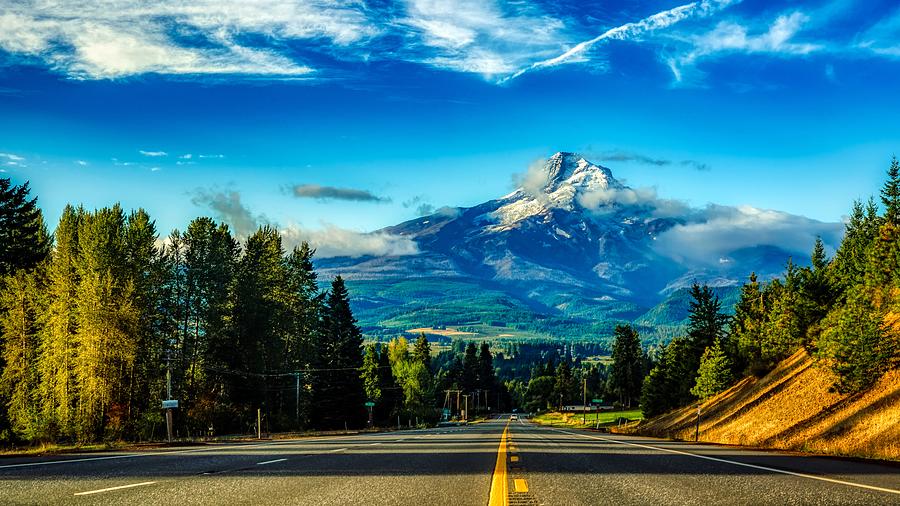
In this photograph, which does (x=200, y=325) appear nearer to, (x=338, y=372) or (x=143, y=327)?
(x=143, y=327)

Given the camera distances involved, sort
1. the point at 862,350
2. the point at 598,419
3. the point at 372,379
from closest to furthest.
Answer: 1. the point at 862,350
2. the point at 598,419
3. the point at 372,379

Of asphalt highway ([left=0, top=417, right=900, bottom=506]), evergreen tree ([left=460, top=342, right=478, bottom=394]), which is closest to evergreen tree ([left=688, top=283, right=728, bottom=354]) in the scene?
asphalt highway ([left=0, top=417, right=900, bottom=506])

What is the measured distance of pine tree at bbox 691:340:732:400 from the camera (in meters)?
57.0

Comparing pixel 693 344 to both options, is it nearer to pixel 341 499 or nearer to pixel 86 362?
pixel 86 362

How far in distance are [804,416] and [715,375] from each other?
29108 mm

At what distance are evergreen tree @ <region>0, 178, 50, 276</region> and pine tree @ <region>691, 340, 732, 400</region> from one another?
5230 cm

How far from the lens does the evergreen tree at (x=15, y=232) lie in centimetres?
4791

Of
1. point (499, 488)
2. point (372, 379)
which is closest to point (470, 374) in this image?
point (372, 379)

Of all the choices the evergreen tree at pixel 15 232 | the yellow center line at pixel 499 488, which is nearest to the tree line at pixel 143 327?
the evergreen tree at pixel 15 232

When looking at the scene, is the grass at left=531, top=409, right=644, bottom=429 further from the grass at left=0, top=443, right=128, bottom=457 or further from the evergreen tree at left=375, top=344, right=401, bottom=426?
the grass at left=0, top=443, right=128, bottom=457

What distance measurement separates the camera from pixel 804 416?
96.9ft

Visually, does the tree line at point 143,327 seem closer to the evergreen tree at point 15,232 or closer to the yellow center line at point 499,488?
the evergreen tree at point 15,232

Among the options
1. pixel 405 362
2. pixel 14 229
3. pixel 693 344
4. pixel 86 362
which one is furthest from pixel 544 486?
pixel 405 362

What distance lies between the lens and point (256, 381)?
67.9 m
